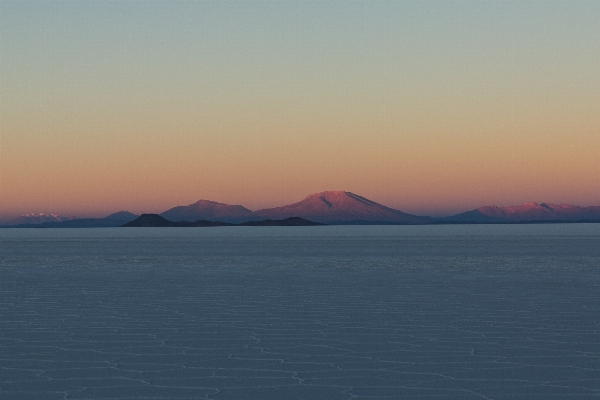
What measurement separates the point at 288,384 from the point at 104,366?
359 cm

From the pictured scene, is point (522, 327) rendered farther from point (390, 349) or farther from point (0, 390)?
point (0, 390)

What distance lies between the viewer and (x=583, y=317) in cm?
2105

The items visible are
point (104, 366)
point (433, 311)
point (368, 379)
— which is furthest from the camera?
point (433, 311)

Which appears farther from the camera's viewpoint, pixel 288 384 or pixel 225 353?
pixel 225 353

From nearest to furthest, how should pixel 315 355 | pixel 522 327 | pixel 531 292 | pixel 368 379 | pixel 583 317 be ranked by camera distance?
pixel 368 379 → pixel 315 355 → pixel 522 327 → pixel 583 317 → pixel 531 292

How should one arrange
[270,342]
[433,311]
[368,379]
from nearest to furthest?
[368,379] < [270,342] < [433,311]

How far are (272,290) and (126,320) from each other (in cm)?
1015

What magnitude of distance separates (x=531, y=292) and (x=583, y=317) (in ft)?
26.2

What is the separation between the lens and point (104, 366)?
14.1m

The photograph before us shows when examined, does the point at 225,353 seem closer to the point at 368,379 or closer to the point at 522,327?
the point at 368,379

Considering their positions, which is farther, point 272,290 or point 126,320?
point 272,290

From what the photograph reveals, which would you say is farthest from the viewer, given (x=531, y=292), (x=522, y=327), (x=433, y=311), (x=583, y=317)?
(x=531, y=292)

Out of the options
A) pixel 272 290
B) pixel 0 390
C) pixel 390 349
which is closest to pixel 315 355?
pixel 390 349

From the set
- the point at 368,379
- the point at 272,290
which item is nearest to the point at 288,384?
the point at 368,379
